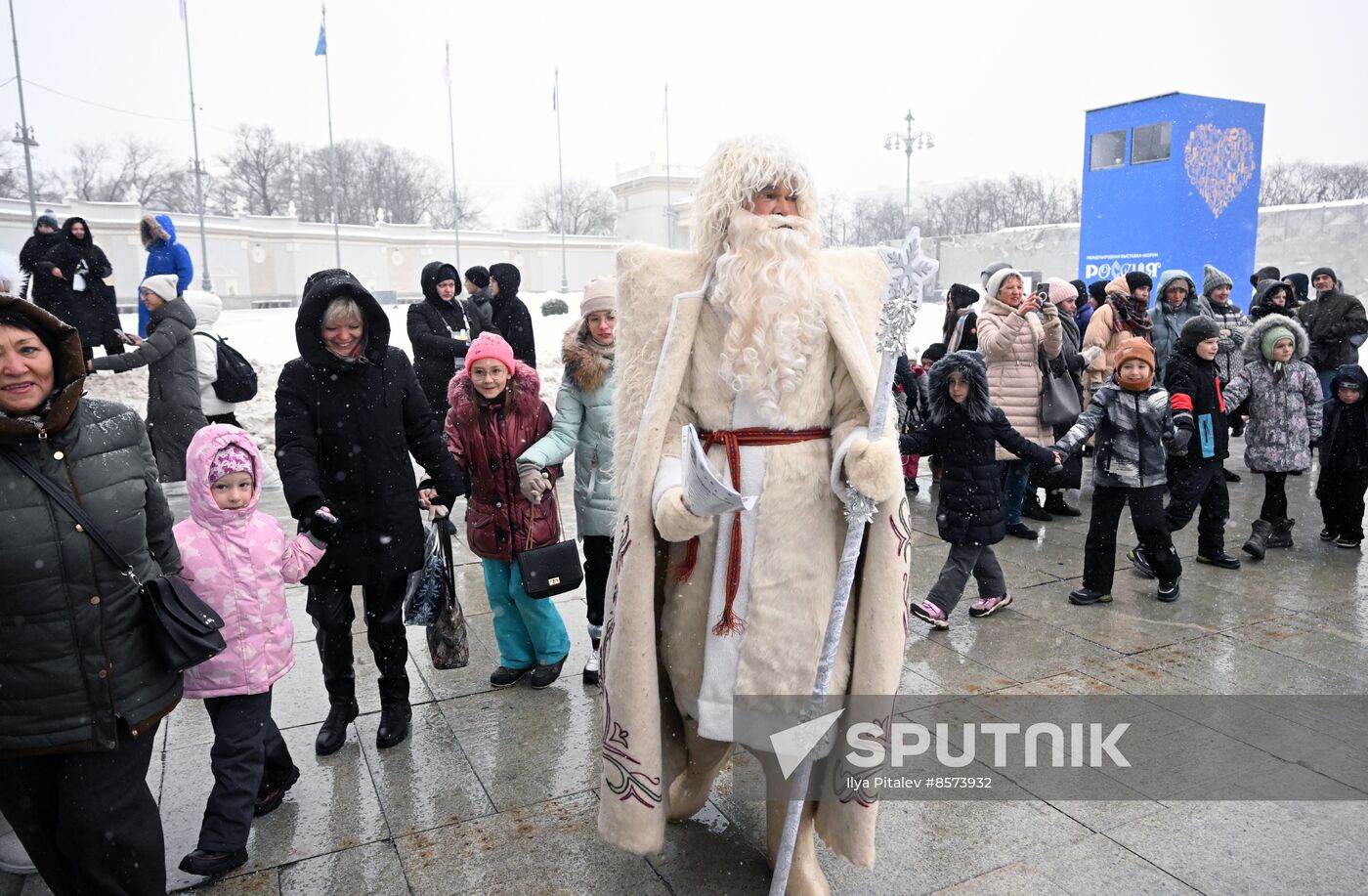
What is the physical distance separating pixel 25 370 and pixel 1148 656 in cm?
500

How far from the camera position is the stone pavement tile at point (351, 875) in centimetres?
307

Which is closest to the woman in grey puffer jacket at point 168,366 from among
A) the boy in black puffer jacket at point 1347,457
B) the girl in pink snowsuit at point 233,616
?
the girl in pink snowsuit at point 233,616

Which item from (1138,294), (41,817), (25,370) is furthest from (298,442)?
(1138,294)

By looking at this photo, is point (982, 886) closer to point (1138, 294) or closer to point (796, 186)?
point (796, 186)

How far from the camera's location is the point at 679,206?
53.2m

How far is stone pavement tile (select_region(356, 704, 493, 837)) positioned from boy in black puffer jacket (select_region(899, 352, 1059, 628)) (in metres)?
2.76

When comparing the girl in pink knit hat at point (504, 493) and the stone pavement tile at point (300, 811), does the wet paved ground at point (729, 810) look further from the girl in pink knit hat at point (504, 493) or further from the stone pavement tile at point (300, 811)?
the girl in pink knit hat at point (504, 493)

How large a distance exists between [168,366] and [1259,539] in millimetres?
8355

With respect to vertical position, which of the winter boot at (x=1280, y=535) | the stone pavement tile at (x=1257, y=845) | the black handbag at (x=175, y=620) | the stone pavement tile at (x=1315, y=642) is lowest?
the stone pavement tile at (x=1257, y=845)

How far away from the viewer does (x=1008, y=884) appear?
3.03 meters

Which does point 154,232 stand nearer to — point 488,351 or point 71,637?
point 488,351

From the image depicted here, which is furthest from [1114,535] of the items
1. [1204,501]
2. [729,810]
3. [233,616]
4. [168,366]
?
[168,366]

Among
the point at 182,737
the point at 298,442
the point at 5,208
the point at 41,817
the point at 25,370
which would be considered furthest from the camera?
the point at 5,208

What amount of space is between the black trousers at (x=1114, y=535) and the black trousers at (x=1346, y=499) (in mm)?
2076
